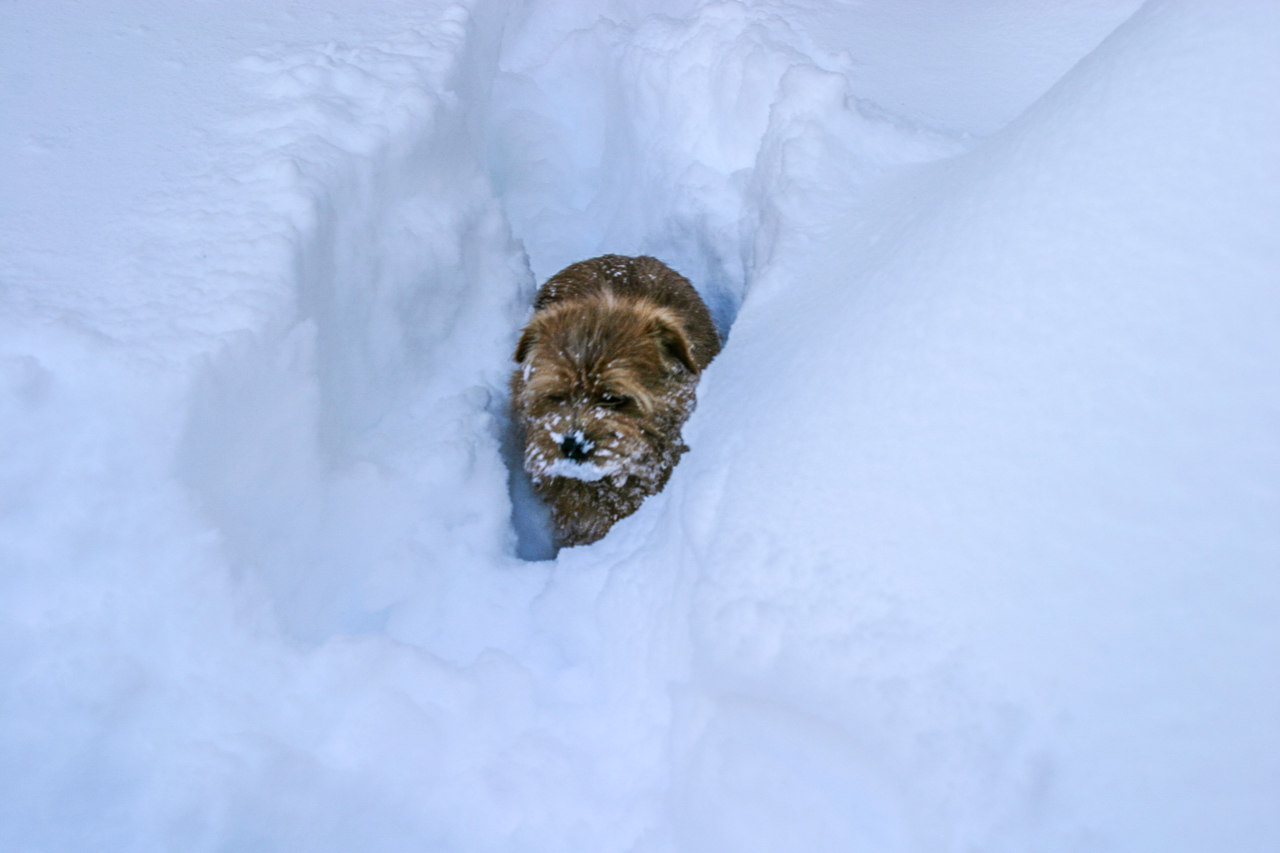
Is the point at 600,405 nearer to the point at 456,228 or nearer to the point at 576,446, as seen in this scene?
the point at 576,446

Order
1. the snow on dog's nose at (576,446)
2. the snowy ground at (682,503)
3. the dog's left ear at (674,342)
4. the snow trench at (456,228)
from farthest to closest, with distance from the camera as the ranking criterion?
the dog's left ear at (674,342) < the snow on dog's nose at (576,446) < the snow trench at (456,228) < the snowy ground at (682,503)

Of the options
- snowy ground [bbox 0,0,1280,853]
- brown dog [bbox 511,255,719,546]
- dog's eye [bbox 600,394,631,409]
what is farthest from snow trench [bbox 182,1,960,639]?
dog's eye [bbox 600,394,631,409]

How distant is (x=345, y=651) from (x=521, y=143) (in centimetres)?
362

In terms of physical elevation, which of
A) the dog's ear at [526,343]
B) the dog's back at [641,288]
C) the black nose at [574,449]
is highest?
the dog's back at [641,288]

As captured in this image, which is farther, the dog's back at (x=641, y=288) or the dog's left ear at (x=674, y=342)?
the dog's back at (x=641, y=288)

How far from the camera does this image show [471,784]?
200cm

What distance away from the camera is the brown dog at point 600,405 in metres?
3.06

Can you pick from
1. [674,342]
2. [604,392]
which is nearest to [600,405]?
[604,392]

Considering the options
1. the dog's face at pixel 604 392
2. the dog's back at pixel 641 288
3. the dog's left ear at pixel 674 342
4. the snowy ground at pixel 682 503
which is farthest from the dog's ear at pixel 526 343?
the dog's left ear at pixel 674 342

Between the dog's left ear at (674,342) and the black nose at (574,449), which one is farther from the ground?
the dog's left ear at (674,342)

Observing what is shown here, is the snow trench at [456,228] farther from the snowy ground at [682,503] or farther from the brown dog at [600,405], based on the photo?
the brown dog at [600,405]

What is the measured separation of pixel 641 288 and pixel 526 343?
724 mm

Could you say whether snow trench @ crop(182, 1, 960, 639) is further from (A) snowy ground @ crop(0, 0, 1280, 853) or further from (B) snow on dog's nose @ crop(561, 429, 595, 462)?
(B) snow on dog's nose @ crop(561, 429, 595, 462)

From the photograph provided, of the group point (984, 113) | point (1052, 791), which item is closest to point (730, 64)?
point (984, 113)
